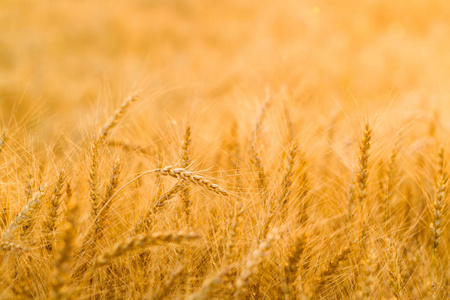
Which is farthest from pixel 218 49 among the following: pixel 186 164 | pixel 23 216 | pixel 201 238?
pixel 23 216

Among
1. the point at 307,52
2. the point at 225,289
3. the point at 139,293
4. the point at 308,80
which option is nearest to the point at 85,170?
the point at 139,293

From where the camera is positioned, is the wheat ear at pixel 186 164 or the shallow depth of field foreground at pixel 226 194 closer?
the shallow depth of field foreground at pixel 226 194

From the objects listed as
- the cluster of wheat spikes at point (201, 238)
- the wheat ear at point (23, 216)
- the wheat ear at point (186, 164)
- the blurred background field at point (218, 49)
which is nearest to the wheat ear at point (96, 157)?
the cluster of wheat spikes at point (201, 238)

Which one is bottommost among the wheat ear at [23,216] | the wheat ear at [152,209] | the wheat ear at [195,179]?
the wheat ear at [23,216]

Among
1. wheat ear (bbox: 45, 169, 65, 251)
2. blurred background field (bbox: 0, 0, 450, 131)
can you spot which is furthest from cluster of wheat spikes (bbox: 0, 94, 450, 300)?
blurred background field (bbox: 0, 0, 450, 131)

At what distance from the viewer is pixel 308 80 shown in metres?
3.19

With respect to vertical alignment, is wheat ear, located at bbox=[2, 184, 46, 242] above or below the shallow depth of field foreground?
below

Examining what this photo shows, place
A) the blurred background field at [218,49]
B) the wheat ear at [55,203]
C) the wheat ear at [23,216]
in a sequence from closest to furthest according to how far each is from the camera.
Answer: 1. the wheat ear at [23,216]
2. the wheat ear at [55,203]
3. the blurred background field at [218,49]

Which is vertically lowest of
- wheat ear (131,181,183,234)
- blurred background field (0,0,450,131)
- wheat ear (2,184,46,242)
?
wheat ear (2,184,46,242)

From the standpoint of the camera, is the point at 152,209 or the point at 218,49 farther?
the point at 218,49

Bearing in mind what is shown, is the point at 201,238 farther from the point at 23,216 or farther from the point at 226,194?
the point at 23,216

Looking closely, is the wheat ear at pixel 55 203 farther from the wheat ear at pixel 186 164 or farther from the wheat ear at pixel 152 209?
the wheat ear at pixel 186 164

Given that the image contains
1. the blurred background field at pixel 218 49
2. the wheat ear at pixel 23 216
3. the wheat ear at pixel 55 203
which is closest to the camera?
the wheat ear at pixel 23 216

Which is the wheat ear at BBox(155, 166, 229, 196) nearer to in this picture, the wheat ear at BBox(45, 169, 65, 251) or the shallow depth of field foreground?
the shallow depth of field foreground
